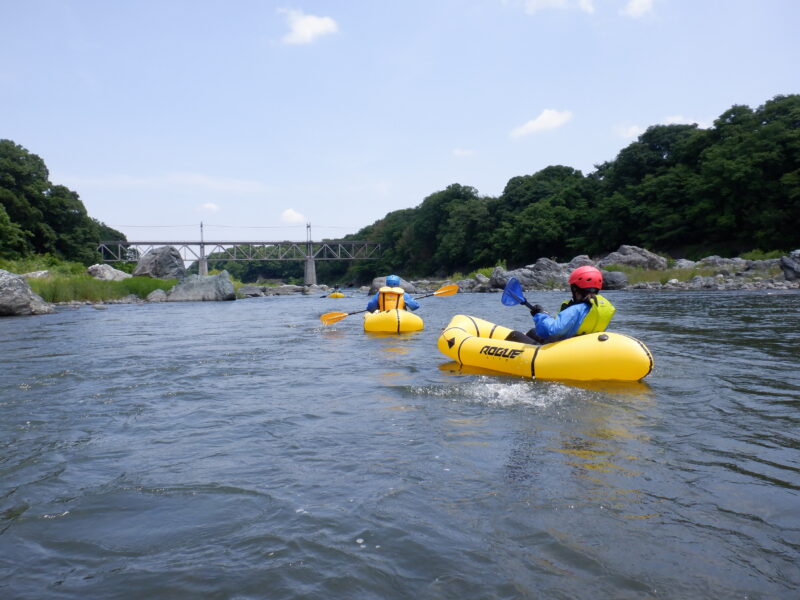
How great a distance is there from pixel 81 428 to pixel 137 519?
6.39 feet

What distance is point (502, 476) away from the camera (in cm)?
301

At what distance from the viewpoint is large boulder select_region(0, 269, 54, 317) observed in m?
15.3

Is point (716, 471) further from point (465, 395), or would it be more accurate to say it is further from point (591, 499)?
point (465, 395)

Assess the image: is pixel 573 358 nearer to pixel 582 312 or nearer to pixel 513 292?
pixel 582 312

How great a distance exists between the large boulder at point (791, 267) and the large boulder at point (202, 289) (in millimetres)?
24753

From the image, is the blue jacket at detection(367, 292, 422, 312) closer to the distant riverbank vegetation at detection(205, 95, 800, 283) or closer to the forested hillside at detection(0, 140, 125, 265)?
the distant riverbank vegetation at detection(205, 95, 800, 283)

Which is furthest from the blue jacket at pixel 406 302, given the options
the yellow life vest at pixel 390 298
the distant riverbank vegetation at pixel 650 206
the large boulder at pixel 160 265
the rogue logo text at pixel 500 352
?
the large boulder at pixel 160 265

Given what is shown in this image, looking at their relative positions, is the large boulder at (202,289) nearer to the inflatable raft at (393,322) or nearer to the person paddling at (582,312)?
the inflatable raft at (393,322)

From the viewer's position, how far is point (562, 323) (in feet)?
19.0

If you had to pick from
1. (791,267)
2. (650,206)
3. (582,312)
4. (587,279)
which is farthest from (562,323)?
(650,206)

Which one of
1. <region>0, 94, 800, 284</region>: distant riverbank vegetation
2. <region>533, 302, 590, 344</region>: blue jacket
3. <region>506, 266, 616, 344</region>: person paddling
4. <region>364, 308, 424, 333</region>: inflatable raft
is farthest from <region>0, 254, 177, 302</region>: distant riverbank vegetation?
<region>506, 266, 616, 344</region>: person paddling

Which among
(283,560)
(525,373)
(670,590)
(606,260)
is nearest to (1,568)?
(283,560)

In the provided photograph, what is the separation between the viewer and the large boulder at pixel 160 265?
39.5 meters

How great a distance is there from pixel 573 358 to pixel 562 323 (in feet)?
1.46
